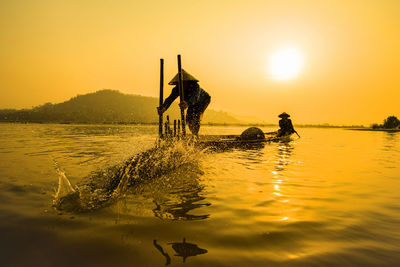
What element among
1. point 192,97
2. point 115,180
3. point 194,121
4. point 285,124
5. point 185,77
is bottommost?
point 115,180

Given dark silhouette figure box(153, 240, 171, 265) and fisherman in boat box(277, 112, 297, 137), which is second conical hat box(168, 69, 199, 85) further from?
fisherman in boat box(277, 112, 297, 137)

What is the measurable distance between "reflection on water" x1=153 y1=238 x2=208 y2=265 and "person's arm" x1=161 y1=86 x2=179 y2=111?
22.4 feet

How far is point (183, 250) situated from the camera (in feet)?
6.89

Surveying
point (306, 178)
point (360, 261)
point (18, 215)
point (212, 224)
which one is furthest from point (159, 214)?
point (306, 178)

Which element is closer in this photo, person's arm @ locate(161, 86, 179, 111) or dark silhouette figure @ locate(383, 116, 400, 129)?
person's arm @ locate(161, 86, 179, 111)

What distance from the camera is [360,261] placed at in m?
1.99

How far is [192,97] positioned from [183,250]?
25.5 feet

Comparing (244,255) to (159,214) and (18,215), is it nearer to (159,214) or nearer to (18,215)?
(159,214)

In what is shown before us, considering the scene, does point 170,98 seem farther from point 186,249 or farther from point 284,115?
point 284,115

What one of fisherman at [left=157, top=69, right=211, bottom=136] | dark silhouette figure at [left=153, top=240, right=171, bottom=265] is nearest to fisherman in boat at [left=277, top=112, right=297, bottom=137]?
fisherman at [left=157, top=69, right=211, bottom=136]

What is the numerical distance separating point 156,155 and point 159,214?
258 centimetres

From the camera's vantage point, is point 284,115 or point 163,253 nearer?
point 163,253

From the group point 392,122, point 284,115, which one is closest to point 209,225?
point 284,115

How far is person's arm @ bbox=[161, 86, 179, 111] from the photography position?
8.66 metres
